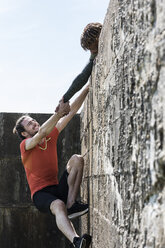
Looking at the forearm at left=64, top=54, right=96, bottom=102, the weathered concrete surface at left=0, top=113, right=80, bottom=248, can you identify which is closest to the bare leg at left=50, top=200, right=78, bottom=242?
the forearm at left=64, top=54, right=96, bottom=102

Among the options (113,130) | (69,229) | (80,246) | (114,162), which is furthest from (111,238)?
(69,229)

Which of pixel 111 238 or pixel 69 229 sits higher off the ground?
pixel 111 238

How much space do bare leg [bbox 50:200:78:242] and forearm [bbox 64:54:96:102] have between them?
3.29 feet

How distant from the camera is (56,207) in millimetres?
3492

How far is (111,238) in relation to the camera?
86.6 inches

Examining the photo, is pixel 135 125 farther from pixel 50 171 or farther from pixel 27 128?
pixel 27 128

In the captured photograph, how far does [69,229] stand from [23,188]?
103 inches

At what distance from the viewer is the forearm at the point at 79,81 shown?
11.6 ft

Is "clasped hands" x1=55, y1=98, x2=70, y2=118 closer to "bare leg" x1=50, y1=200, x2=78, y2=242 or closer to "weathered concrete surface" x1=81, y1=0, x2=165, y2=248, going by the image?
"bare leg" x1=50, y1=200, x2=78, y2=242

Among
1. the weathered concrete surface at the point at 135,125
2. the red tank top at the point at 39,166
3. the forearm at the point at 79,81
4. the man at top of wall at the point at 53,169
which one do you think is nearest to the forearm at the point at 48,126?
the man at top of wall at the point at 53,169

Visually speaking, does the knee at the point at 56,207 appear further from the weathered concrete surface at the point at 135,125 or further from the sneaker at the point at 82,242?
the weathered concrete surface at the point at 135,125

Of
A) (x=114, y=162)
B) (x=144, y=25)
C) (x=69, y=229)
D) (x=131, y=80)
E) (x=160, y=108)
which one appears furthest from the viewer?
(x=69, y=229)

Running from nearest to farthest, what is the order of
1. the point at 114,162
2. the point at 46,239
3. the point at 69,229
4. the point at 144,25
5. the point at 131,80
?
1. the point at 144,25
2. the point at 131,80
3. the point at 114,162
4. the point at 69,229
5. the point at 46,239

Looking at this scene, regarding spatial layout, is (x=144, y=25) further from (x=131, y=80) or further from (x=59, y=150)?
(x=59, y=150)
